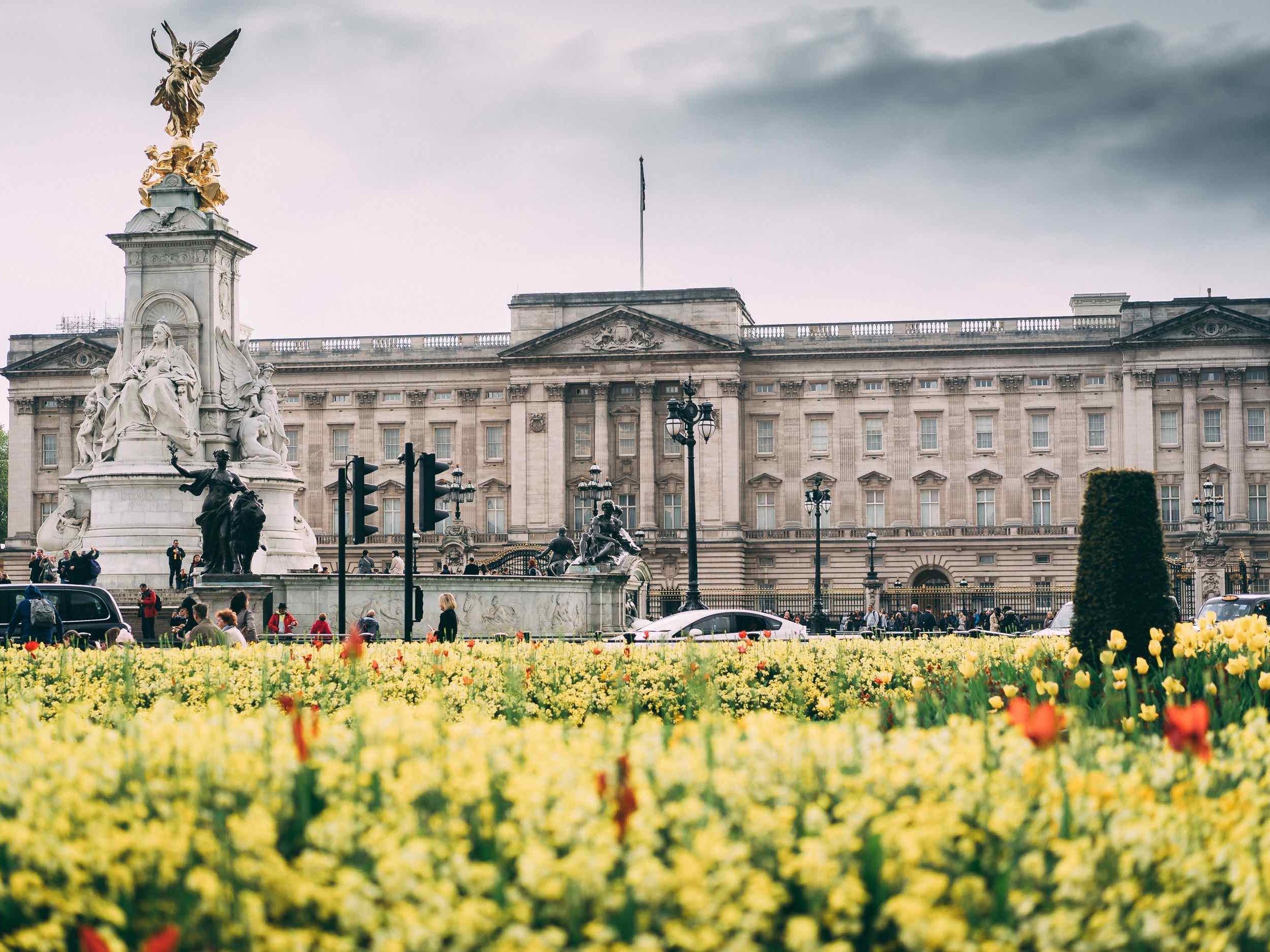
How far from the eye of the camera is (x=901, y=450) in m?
86.3

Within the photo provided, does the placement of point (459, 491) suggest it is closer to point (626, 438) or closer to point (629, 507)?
point (629, 507)

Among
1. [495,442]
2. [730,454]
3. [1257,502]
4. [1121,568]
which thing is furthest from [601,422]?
[1121,568]

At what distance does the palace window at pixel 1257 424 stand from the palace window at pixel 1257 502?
230cm

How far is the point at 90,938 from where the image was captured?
158 inches

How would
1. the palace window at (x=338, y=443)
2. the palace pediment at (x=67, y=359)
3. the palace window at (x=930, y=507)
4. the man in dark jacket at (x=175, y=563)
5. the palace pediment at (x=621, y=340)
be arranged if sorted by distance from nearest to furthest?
1. the man in dark jacket at (x=175, y=563)
2. the palace pediment at (x=621, y=340)
3. the palace window at (x=930, y=507)
4. the palace pediment at (x=67, y=359)
5. the palace window at (x=338, y=443)

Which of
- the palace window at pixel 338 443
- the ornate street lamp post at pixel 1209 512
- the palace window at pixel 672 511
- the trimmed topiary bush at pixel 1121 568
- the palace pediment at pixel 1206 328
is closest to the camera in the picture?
the trimmed topiary bush at pixel 1121 568

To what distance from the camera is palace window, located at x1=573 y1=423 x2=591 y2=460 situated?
287 feet

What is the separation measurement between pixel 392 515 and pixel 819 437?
75.9 feet

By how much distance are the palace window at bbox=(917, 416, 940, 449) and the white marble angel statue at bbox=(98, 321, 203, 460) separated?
57.1 metres

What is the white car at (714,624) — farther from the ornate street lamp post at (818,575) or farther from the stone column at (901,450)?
the stone column at (901,450)

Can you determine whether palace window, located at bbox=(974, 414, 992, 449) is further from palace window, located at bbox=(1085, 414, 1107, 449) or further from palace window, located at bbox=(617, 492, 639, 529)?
palace window, located at bbox=(617, 492, 639, 529)

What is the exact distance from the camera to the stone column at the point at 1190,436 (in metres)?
82.9

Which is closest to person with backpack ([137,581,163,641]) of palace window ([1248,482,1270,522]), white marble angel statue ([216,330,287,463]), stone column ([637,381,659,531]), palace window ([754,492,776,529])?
white marble angel statue ([216,330,287,463])

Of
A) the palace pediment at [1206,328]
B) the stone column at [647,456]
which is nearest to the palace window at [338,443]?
the stone column at [647,456]
